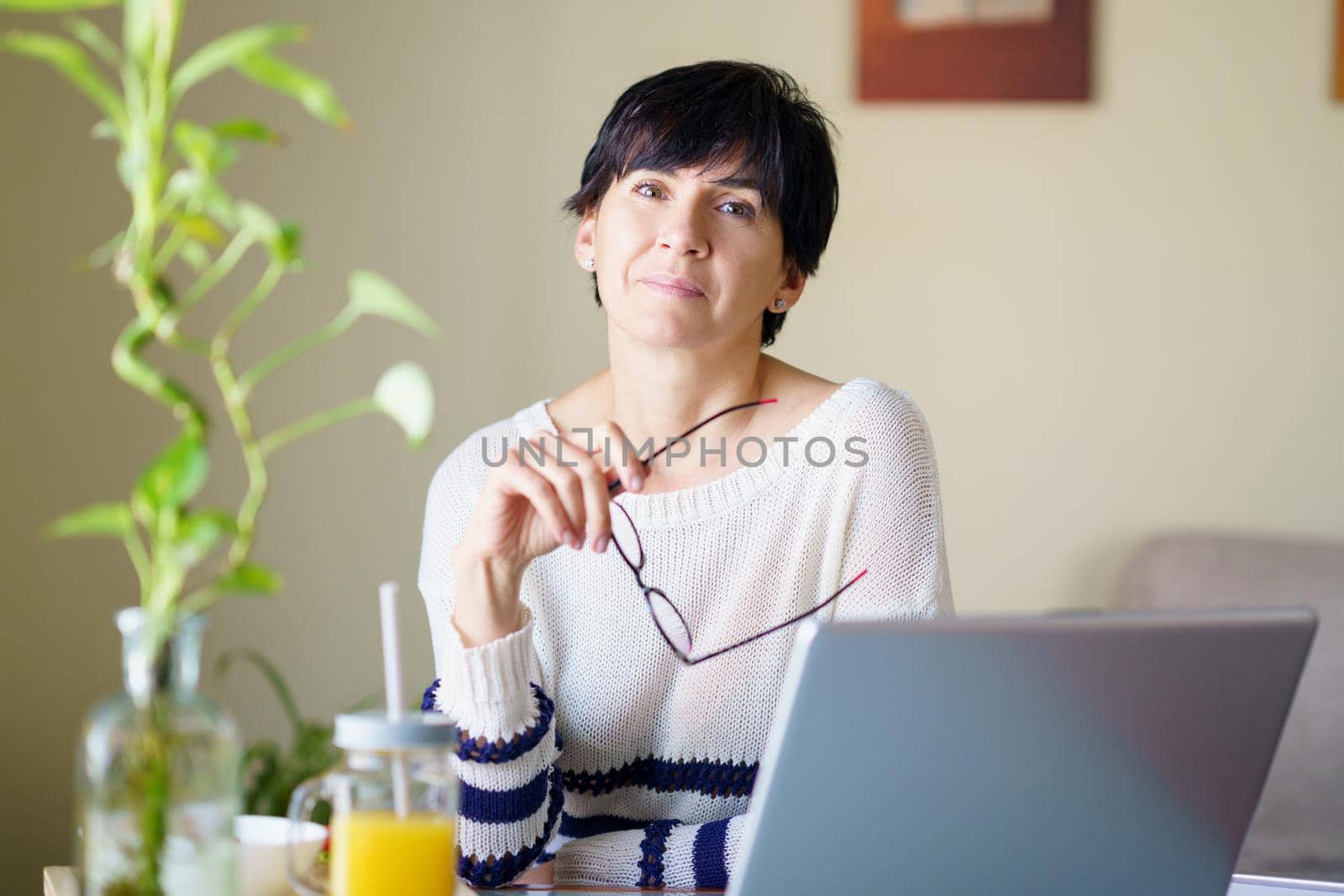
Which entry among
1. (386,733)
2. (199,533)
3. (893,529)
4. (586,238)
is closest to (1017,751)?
(386,733)

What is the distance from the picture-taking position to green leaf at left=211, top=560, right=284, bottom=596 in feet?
2.19

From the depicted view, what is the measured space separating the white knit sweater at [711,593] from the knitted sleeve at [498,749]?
14cm

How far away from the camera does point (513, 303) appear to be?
2.54 meters

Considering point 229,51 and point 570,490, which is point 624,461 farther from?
point 229,51

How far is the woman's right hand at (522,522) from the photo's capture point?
3.49ft

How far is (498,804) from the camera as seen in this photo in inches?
49.6

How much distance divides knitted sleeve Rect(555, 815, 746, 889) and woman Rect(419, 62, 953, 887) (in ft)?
0.50

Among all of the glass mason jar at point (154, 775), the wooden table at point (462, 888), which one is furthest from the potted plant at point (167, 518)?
the wooden table at point (462, 888)

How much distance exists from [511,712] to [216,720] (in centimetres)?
57

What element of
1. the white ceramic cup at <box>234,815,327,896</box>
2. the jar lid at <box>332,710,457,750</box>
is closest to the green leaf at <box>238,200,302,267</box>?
the jar lid at <box>332,710,457,750</box>

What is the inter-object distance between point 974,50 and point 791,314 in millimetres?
609

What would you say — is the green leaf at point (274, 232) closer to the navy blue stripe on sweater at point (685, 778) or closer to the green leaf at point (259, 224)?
the green leaf at point (259, 224)

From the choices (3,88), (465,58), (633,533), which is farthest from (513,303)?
(633,533)

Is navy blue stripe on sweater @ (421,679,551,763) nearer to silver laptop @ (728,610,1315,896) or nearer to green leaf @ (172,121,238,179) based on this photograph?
silver laptop @ (728,610,1315,896)
